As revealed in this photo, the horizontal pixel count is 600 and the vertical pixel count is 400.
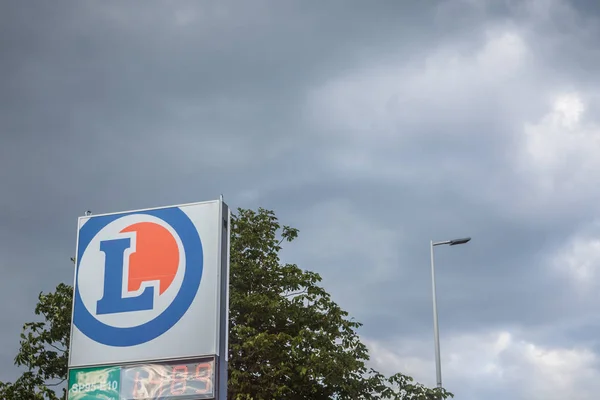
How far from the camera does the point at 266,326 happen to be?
29.4 meters

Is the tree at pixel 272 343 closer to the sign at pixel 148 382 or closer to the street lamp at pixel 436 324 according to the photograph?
the street lamp at pixel 436 324

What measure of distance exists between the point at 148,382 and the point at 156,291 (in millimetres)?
1396

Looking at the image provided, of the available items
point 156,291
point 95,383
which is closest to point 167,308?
point 156,291

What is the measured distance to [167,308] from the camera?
42.8 feet

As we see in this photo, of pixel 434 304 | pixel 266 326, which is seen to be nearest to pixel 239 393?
pixel 266 326

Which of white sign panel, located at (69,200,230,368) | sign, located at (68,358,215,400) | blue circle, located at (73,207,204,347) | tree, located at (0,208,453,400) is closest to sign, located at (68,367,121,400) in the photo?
sign, located at (68,358,215,400)

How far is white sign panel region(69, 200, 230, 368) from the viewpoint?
1288 cm

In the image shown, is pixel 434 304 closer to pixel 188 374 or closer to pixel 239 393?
pixel 239 393

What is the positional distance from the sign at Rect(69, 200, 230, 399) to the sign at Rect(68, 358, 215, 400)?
0.07 m

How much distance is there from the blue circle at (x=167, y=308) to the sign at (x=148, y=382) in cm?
46

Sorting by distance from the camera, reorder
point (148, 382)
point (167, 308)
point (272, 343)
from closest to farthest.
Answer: point (148, 382), point (167, 308), point (272, 343)

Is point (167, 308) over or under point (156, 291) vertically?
under

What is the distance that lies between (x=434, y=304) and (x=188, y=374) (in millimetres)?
21806

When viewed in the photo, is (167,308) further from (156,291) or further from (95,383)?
(95,383)
